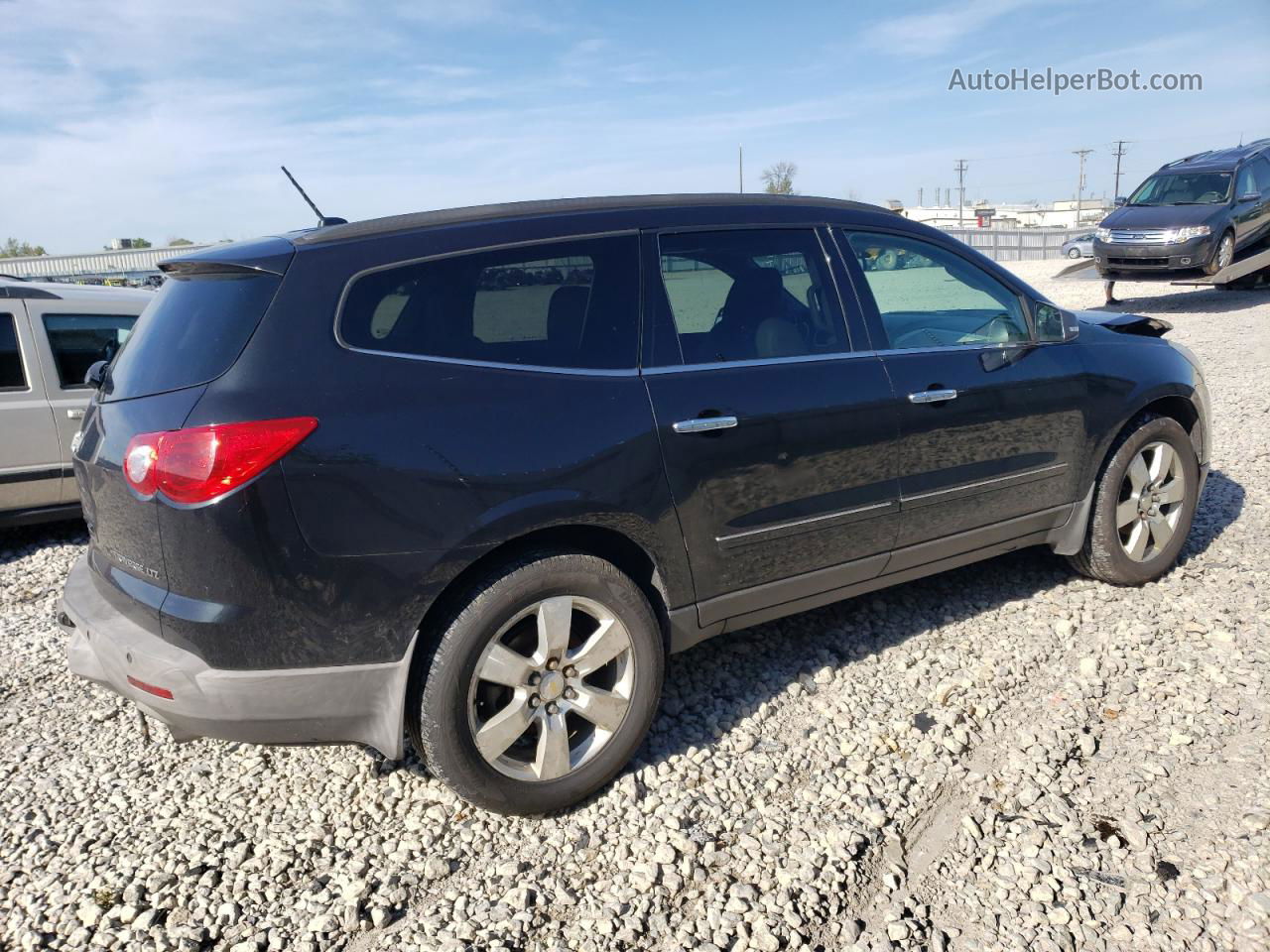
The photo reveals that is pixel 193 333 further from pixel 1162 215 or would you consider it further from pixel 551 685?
pixel 1162 215

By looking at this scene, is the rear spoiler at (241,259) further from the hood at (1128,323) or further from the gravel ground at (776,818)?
the hood at (1128,323)

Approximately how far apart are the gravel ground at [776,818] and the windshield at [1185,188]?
14.3 metres

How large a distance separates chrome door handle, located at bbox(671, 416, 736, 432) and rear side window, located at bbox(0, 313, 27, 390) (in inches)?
185

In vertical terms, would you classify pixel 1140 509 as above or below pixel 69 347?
below

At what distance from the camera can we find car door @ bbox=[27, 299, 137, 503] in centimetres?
588

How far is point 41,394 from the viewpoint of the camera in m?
5.85

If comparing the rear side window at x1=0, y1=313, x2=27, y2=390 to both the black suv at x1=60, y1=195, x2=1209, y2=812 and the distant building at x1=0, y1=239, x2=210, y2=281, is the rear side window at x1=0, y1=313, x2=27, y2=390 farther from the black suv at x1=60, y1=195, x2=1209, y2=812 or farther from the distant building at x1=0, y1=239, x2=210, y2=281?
the distant building at x1=0, y1=239, x2=210, y2=281

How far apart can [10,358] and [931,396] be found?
210 inches

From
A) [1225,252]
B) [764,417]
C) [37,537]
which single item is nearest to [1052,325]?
[764,417]

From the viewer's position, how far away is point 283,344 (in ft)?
8.57

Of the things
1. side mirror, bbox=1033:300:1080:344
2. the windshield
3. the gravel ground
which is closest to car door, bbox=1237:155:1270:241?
the windshield

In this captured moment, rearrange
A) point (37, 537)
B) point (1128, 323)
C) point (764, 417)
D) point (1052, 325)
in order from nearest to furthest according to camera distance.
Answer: point (764, 417)
point (1052, 325)
point (1128, 323)
point (37, 537)

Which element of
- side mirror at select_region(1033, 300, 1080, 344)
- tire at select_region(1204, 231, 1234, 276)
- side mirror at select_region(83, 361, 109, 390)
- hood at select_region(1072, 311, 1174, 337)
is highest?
side mirror at select_region(83, 361, 109, 390)

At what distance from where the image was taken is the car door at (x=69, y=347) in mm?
5879
